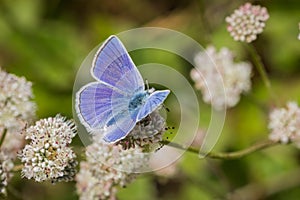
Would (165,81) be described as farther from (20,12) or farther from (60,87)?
(20,12)

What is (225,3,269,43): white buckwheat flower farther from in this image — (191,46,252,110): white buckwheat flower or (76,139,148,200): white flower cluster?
(76,139,148,200): white flower cluster

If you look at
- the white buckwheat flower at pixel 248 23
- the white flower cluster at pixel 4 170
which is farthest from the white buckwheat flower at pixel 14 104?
the white buckwheat flower at pixel 248 23

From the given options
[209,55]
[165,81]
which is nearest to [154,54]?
[165,81]

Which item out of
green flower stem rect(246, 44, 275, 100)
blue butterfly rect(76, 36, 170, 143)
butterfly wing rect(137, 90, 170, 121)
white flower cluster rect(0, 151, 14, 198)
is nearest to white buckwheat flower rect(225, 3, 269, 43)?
green flower stem rect(246, 44, 275, 100)

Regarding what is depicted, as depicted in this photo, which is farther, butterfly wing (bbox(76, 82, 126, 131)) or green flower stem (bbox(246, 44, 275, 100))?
green flower stem (bbox(246, 44, 275, 100))

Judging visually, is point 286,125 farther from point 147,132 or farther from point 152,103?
point 152,103

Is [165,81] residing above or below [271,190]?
above

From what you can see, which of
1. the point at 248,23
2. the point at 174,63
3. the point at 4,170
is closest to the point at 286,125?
the point at 248,23
